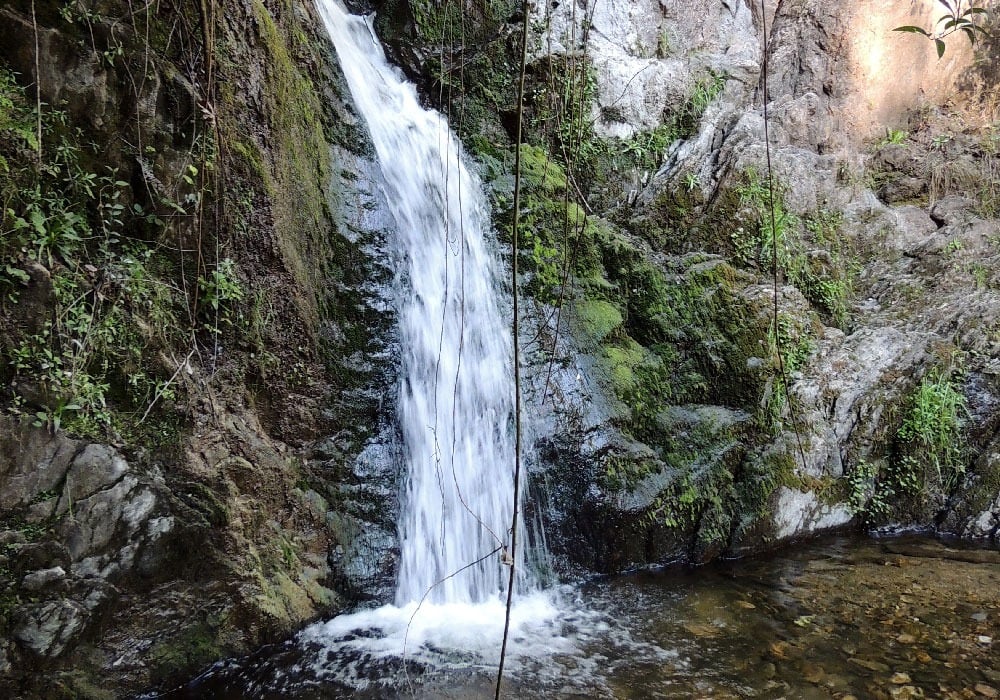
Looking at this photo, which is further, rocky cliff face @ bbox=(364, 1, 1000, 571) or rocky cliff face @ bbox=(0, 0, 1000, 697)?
rocky cliff face @ bbox=(364, 1, 1000, 571)

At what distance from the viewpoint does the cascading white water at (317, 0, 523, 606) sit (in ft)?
13.8

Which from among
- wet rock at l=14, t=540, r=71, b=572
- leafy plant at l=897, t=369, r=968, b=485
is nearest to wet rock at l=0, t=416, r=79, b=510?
wet rock at l=14, t=540, r=71, b=572

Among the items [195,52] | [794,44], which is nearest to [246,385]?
[195,52]

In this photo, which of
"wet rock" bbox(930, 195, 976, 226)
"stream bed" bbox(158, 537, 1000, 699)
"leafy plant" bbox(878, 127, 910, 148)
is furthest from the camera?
"leafy plant" bbox(878, 127, 910, 148)

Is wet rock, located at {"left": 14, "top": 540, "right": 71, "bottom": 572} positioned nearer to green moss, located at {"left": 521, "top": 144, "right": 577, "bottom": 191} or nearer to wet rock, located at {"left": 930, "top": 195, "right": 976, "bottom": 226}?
green moss, located at {"left": 521, "top": 144, "right": 577, "bottom": 191}

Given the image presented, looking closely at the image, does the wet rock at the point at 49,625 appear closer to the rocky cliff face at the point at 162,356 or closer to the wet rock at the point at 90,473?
the rocky cliff face at the point at 162,356

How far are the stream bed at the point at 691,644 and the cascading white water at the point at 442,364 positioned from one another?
451 mm

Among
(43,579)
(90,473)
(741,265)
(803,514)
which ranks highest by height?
(741,265)

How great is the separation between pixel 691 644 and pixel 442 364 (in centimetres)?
262

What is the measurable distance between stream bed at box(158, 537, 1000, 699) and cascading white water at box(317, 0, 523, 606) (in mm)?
451

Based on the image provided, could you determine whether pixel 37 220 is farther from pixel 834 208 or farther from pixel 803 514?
pixel 834 208

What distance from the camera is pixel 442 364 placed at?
4.69m

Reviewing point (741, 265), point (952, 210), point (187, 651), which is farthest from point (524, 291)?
point (952, 210)

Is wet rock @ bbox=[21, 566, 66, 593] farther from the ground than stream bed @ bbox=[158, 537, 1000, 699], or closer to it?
farther from the ground
